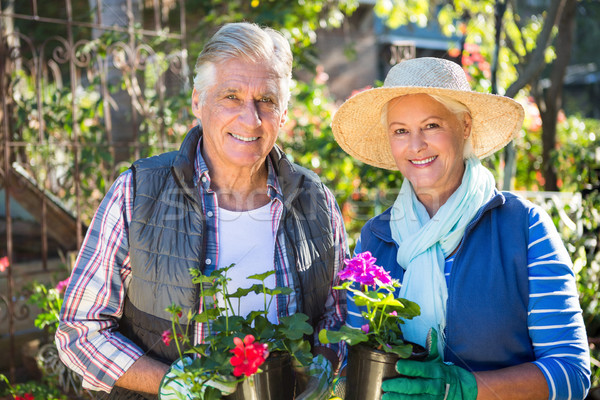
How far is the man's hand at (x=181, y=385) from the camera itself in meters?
1.19

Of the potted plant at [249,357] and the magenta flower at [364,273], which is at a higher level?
the magenta flower at [364,273]

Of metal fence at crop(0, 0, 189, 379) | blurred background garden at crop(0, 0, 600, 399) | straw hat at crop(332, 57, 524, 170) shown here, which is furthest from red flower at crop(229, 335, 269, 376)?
metal fence at crop(0, 0, 189, 379)

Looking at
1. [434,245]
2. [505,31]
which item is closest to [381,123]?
[434,245]

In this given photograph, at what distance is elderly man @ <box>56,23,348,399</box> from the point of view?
1.61 meters

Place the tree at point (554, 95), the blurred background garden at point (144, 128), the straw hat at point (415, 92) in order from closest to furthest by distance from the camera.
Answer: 1. the straw hat at point (415, 92)
2. the blurred background garden at point (144, 128)
3. the tree at point (554, 95)

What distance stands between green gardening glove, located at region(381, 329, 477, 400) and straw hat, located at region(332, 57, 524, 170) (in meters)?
0.76

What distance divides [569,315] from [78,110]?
3.57 meters

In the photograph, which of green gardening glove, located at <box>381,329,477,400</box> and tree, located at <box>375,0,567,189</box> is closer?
green gardening glove, located at <box>381,329,477,400</box>

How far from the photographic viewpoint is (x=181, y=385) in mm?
1219

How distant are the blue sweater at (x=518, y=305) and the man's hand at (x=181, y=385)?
0.69 metres

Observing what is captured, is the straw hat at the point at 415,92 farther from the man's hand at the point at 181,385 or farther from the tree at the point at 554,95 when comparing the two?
the tree at the point at 554,95

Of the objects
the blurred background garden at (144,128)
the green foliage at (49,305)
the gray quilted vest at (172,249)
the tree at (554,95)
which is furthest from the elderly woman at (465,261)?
the tree at (554,95)

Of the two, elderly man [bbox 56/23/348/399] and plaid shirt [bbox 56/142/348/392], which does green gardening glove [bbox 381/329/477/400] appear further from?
plaid shirt [bbox 56/142/348/392]

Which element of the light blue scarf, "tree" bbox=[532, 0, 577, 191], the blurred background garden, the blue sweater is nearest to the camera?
the blue sweater
